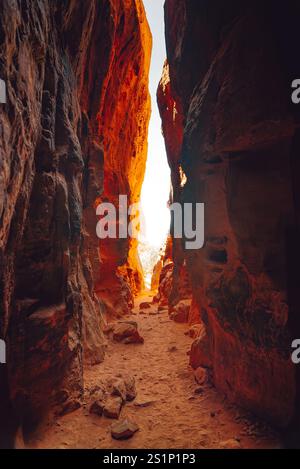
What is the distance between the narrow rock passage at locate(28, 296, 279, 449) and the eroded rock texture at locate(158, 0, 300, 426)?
574 millimetres

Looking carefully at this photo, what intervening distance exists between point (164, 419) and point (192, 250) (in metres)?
4.26

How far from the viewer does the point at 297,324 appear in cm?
552

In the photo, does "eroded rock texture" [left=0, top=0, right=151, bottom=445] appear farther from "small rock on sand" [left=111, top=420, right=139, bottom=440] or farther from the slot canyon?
"small rock on sand" [left=111, top=420, right=139, bottom=440]

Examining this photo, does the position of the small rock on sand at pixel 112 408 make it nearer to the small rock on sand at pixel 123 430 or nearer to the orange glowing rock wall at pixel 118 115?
the small rock on sand at pixel 123 430

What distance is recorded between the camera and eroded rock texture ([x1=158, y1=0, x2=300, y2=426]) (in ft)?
18.5

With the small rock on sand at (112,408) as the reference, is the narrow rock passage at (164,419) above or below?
below

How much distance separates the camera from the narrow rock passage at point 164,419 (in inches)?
213

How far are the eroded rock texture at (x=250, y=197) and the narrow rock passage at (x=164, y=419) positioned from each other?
0.57 meters

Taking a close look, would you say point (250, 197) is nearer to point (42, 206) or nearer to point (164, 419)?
point (42, 206)

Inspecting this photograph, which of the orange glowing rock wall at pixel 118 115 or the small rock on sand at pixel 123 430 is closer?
the small rock on sand at pixel 123 430

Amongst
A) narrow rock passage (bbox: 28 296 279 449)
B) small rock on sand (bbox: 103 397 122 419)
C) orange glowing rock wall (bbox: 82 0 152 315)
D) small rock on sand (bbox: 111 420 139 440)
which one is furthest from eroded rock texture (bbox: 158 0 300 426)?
orange glowing rock wall (bbox: 82 0 152 315)

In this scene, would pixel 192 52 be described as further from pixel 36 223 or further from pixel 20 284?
pixel 20 284

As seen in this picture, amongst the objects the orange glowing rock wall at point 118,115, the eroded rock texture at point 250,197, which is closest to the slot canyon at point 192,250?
the eroded rock texture at point 250,197

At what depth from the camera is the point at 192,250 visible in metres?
8.27
